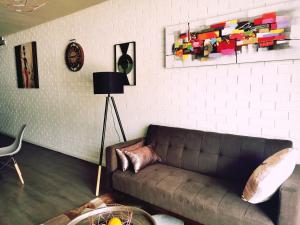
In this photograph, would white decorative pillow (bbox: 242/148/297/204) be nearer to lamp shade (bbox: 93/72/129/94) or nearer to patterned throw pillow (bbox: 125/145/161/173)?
patterned throw pillow (bbox: 125/145/161/173)

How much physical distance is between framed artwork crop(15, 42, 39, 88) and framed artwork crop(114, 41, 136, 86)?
248cm

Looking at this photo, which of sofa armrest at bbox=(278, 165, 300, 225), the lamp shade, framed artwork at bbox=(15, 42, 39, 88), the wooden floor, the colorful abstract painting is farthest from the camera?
framed artwork at bbox=(15, 42, 39, 88)

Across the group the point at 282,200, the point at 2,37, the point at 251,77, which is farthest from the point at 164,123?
the point at 2,37

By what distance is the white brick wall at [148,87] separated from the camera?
2254mm

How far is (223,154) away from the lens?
2.33m

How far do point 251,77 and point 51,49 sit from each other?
3.77m

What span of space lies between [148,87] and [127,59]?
54 centimetres

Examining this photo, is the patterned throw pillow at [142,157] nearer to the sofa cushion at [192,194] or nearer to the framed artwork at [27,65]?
the sofa cushion at [192,194]

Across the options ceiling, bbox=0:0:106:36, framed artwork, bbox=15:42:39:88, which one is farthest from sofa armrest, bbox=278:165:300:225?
framed artwork, bbox=15:42:39:88

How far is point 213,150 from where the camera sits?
2396 mm

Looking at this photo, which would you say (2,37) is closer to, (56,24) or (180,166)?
(56,24)

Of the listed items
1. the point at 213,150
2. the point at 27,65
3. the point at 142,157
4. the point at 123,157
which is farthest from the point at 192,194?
the point at 27,65

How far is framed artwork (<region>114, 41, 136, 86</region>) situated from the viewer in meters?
3.26

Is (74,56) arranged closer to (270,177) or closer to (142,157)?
(142,157)
